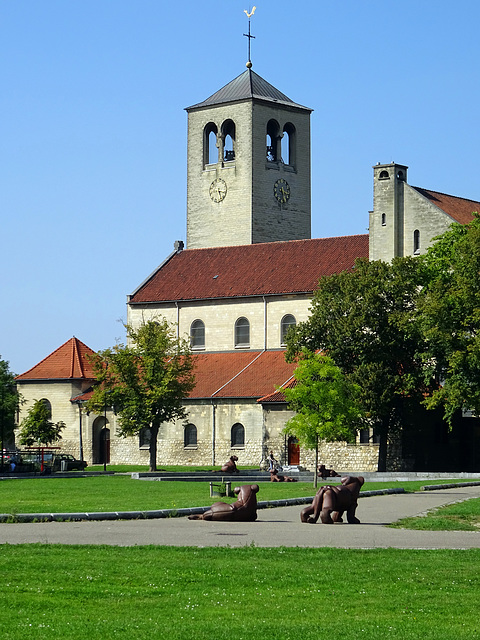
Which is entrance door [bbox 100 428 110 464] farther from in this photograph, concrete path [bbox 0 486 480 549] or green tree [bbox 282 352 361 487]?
concrete path [bbox 0 486 480 549]

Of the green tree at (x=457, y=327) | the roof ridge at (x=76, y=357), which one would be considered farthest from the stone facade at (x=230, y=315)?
the green tree at (x=457, y=327)

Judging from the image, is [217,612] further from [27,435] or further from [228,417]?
[27,435]

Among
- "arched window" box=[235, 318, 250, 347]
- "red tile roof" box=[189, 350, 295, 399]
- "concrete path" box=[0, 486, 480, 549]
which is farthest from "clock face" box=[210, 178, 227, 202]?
"concrete path" box=[0, 486, 480, 549]

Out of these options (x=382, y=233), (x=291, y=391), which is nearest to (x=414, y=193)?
(x=382, y=233)

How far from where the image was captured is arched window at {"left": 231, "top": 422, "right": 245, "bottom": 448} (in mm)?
72750

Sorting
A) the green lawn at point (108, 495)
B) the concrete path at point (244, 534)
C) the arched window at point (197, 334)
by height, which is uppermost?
the arched window at point (197, 334)

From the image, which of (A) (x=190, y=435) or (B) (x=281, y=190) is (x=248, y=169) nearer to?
(B) (x=281, y=190)

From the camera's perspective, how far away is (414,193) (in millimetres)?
69312

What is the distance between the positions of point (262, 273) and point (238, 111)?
17.1m

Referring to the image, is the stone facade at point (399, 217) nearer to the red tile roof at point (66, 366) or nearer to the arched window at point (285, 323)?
the arched window at point (285, 323)

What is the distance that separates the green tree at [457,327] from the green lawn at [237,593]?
1430 inches

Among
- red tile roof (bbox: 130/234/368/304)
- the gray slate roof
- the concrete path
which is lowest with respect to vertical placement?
the concrete path

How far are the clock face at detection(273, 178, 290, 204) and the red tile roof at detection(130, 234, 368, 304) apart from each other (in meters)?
8.59

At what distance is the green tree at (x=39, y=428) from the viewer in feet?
265
